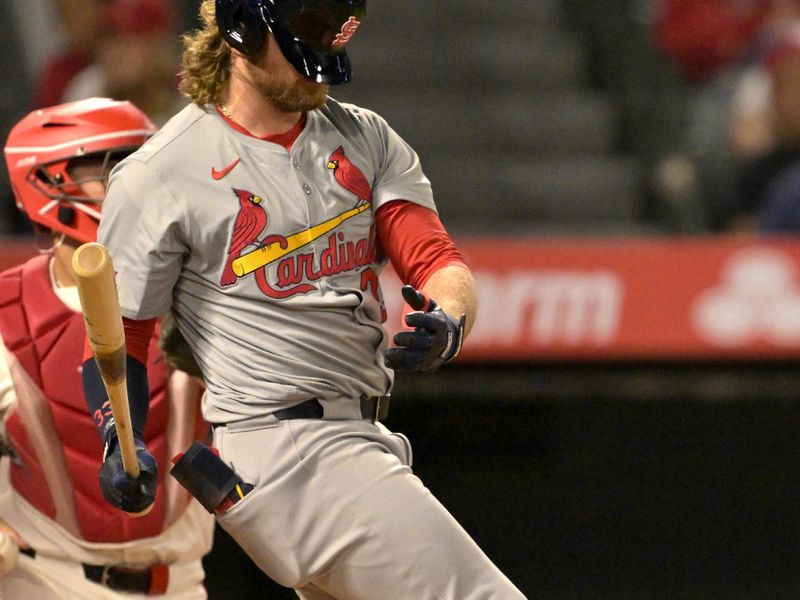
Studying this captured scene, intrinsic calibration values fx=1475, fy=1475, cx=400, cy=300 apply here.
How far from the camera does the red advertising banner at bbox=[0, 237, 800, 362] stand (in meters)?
4.07

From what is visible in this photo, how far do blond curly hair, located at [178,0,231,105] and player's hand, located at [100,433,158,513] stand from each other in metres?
0.56

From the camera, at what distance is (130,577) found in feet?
9.04

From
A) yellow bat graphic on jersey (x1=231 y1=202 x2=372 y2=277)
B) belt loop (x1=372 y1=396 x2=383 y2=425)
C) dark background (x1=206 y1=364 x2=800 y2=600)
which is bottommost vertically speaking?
dark background (x1=206 y1=364 x2=800 y2=600)

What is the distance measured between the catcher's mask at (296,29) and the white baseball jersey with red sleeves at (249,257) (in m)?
0.12

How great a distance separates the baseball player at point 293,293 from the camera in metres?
2.17

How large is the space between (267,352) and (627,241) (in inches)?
81.1

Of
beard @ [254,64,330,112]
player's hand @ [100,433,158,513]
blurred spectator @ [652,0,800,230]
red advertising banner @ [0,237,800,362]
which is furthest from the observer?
blurred spectator @ [652,0,800,230]

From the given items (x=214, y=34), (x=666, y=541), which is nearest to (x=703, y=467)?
(x=666, y=541)

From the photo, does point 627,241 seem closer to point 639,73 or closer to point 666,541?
point 666,541

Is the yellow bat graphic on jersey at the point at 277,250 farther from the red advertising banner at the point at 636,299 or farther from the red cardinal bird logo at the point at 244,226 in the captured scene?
the red advertising banner at the point at 636,299

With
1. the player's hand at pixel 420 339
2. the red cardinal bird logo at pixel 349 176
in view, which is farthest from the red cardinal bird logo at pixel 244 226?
the player's hand at pixel 420 339

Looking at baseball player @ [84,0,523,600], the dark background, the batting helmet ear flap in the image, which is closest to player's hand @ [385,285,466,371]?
baseball player @ [84,0,523,600]

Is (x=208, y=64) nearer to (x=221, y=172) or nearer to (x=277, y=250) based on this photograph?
(x=221, y=172)

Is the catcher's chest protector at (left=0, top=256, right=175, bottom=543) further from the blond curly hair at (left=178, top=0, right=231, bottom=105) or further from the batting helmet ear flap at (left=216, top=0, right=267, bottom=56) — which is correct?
the batting helmet ear flap at (left=216, top=0, right=267, bottom=56)
